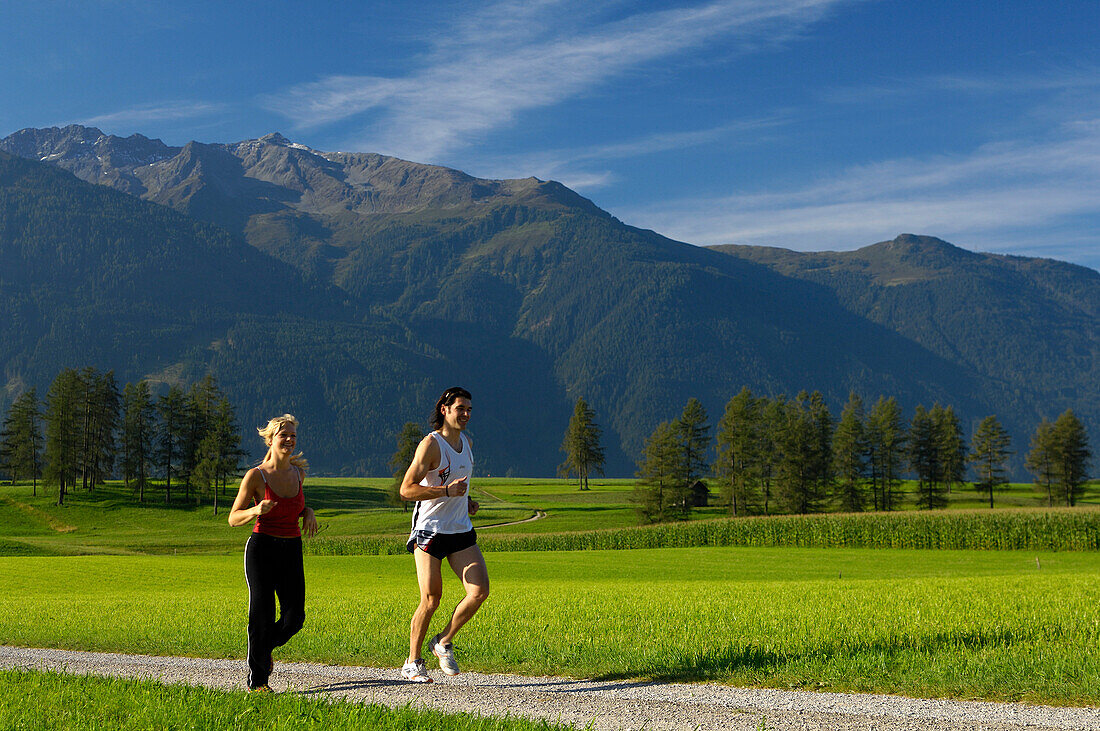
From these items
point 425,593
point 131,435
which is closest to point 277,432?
point 425,593

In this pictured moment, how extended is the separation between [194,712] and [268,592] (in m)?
1.67

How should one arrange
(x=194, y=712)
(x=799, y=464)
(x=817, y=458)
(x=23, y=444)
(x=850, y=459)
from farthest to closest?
(x=850, y=459) → (x=23, y=444) → (x=817, y=458) → (x=799, y=464) → (x=194, y=712)

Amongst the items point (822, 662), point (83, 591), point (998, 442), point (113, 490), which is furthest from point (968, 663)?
point (998, 442)

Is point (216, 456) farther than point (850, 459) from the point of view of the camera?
No

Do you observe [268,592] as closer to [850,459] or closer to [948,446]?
[850,459]

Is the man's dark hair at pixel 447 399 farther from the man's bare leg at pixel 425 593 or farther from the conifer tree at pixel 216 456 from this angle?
the conifer tree at pixel 216 456

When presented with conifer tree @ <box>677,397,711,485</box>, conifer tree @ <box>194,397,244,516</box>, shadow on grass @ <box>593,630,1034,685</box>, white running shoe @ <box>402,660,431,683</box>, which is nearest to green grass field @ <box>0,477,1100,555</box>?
conifer tree @ <box>194,397,244,516</box>

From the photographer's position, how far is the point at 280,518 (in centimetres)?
934

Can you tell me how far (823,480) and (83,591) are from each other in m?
80.4

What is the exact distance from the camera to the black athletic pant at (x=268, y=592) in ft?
30.5

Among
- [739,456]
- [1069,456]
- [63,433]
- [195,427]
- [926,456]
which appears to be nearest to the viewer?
[63,433]

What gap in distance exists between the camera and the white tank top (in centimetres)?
962

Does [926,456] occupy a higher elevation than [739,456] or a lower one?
lower

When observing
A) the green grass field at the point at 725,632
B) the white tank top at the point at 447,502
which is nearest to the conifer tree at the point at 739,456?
the green grass field at the point at 725,632
